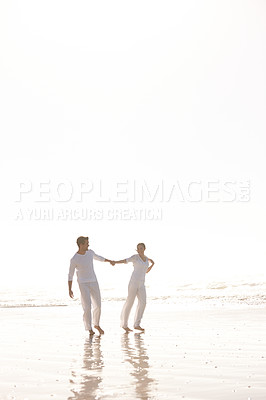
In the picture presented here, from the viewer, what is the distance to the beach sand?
6.17 metres

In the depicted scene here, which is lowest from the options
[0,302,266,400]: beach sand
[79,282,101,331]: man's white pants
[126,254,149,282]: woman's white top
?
[0,302,266,400]: beach sand

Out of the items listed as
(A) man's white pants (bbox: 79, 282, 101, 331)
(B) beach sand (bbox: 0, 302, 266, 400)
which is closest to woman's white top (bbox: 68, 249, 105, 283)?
(A) man's white pants (bbox: 79, 282, 101, 331)

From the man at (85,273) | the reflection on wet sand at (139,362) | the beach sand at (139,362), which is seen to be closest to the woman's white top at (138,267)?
the man at (85,273)

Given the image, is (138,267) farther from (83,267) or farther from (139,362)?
(139,362)

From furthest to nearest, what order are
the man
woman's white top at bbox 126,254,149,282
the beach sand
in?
1. woman's white top at bbox 126,254,149,282
2. the man
3. the beach sand

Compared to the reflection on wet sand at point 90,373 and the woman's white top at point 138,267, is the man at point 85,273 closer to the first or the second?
the woman's white top at point 138,267

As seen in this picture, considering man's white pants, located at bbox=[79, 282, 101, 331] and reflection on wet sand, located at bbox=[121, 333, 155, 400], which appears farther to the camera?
man's white pants, located at bbox=[79, 282, 101, 331]

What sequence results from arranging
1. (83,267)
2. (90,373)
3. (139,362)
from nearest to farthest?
1. (90,373)
2. (139,362)
3. (83,267)

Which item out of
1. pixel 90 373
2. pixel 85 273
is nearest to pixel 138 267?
pixel 85 273

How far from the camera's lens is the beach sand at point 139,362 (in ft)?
20.2

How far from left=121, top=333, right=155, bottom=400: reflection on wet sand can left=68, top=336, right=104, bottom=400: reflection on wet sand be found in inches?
15.4

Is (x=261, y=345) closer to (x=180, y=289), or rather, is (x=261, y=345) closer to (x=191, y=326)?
(x=191, y=326)

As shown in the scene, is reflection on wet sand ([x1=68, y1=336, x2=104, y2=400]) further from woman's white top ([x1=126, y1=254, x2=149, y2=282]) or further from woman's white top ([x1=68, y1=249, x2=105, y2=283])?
woman's white top ([x1=126, y1=254, x2=149, y2=282])

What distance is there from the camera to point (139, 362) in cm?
820
